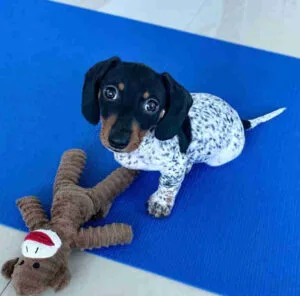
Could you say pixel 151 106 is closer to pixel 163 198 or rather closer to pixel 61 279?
pixel 163 198

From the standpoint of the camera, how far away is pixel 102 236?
5.04 feet

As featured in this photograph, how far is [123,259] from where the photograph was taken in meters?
1.58

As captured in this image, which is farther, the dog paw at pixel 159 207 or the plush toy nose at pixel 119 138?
the dog paw at pixel 159 207

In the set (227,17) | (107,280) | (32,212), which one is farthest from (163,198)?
(227,17)

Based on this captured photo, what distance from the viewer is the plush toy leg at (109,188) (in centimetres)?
164

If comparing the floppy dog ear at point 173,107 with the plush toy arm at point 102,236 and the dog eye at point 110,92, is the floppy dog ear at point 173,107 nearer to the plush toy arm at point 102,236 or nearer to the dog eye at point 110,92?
the dog eye at point 110,92

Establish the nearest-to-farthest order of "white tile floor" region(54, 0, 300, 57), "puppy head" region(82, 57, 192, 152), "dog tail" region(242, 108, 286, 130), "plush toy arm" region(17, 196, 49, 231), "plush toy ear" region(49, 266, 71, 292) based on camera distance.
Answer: "puppy head" region(82, 57, 192, 152) < "plush toy ear" region(49, 266, 71, 292) < "plush toy arm" region(17, 196, 49, 231) < "dog tail" region(242, 108, 286, 130) < "white tile floor" region(54, 0, 300, 57)

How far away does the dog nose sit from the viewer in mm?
1333

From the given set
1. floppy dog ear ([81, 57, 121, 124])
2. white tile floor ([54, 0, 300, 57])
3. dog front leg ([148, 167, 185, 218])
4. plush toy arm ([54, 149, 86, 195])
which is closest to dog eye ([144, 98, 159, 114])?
floppy dog ear ([81, 57, 121, 124])

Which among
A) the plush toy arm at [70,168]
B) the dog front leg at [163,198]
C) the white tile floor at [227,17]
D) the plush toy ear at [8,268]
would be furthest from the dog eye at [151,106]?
the white tile floor at [227,17]

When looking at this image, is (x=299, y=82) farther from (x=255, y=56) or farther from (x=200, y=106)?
(x=200, y=106)

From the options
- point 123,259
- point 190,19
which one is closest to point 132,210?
point 123,259

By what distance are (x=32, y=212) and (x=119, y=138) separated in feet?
1.47

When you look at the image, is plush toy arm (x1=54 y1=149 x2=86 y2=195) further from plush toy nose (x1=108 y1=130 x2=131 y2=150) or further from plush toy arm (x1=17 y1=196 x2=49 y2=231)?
plush toy nose (x1=108 y1=130 x2=131 y2=150)
